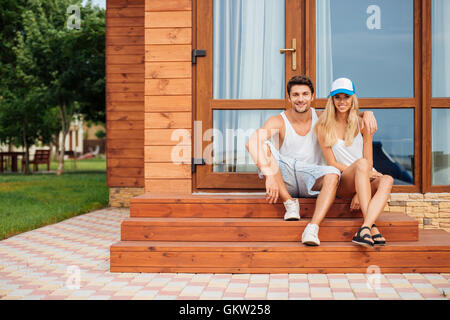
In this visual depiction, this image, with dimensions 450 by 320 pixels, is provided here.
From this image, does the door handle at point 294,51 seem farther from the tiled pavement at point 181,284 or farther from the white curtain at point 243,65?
the tiled pavement at point 181,284

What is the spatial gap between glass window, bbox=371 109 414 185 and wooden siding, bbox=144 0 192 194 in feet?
5.78

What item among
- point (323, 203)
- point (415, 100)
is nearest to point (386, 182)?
point (323, 203)

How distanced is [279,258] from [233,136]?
1509 millimetres

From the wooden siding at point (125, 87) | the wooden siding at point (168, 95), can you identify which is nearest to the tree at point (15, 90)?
the wooden siding at point (125, 87)

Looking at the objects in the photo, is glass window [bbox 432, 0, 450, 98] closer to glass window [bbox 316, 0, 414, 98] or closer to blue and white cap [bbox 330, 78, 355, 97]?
glass window [bbox 316, 0, 414, 98]

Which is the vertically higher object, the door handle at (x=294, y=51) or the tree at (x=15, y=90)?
the tree at (x=15, y=90)

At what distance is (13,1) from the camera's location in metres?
14.9

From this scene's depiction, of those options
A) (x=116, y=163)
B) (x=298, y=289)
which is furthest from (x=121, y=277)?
(x=116, y=163)

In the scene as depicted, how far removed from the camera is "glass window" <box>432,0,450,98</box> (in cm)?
415

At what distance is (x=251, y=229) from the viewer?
127 inches

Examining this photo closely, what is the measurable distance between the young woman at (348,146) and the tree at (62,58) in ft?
33.2

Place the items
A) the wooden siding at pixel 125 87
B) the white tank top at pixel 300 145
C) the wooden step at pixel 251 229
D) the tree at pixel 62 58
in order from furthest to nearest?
the tree at pixel 62 58 → the wooden siding at pixel 125 87 → the white tank top at pixel 300 145 → the wooden step at pixel 251 229

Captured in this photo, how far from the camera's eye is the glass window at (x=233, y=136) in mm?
4180

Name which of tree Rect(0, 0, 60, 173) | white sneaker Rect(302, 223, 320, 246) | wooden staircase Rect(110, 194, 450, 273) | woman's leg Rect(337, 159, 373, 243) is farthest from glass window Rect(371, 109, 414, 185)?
tree Rect(0, 0, 60, 173)
